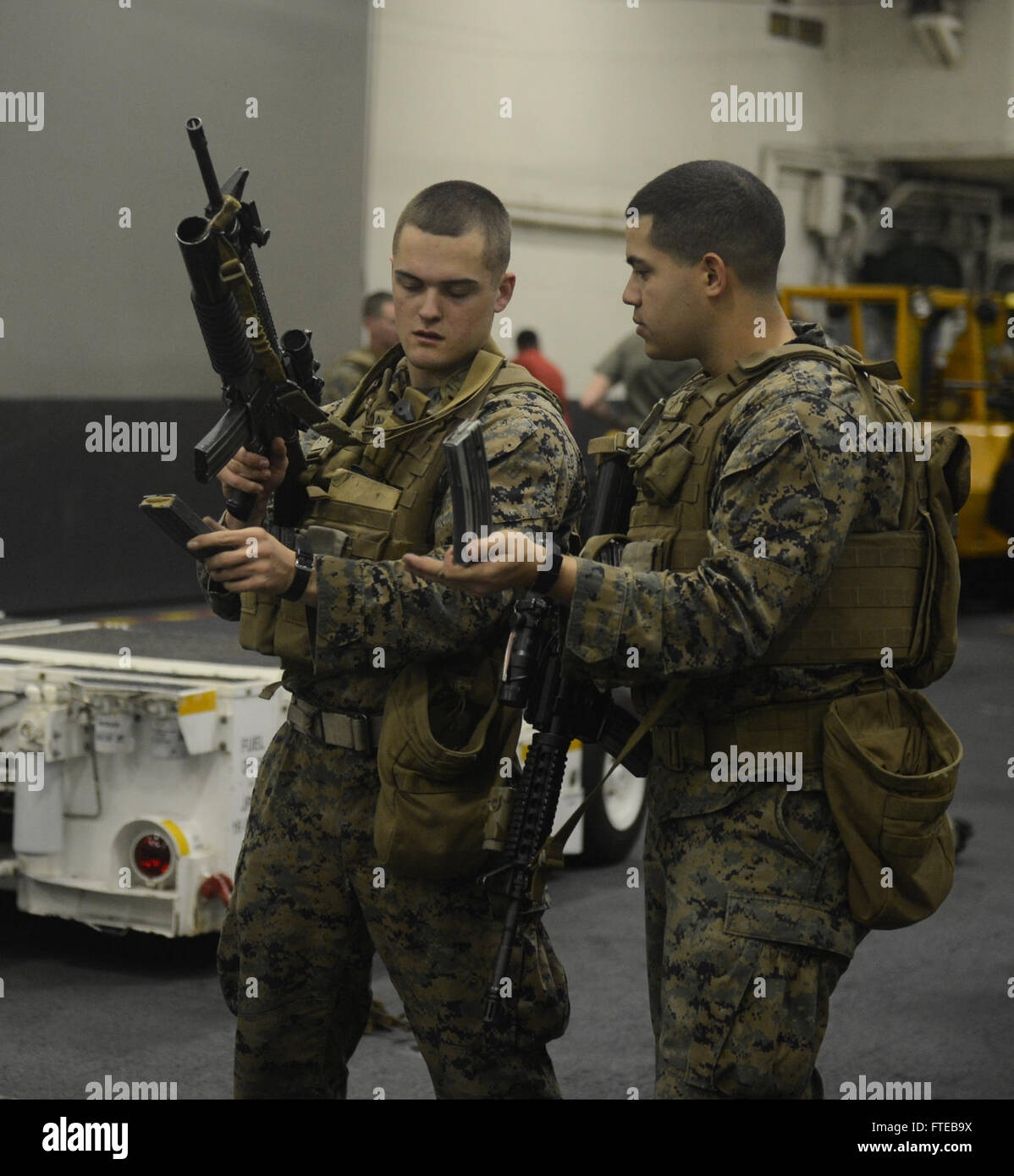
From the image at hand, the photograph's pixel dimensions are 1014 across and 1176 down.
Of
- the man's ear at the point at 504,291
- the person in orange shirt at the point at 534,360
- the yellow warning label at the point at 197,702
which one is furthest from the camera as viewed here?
the person in orange shirt at the point at 534,360

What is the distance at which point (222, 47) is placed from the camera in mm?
10406

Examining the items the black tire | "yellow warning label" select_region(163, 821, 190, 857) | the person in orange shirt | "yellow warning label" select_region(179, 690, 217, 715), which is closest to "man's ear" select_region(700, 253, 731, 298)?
"yellow warning label" select_region(179, 690, 217, 715)

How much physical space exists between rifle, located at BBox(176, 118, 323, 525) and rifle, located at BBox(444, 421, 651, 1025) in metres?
0.50

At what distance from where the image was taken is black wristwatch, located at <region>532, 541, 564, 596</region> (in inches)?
91.0

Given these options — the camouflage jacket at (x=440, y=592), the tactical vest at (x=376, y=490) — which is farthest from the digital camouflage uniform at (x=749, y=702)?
the tactical vest at (x=376, y=490)

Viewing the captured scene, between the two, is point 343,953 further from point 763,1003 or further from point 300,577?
point 763,1003

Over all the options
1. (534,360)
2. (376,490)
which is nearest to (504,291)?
(376,490)

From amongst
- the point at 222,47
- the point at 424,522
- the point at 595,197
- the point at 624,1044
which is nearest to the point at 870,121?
the point at 595,197

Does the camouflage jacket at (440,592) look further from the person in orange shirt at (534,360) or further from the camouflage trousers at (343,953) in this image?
the person in orange shirt at (534,360)

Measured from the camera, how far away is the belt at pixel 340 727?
2.82 meters

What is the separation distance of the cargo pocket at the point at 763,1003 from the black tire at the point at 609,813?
11.1 ft

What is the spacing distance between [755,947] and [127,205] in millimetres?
8401

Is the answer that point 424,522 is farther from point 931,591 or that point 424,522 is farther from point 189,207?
point 189,207

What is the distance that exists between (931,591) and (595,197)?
12455 mm
